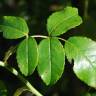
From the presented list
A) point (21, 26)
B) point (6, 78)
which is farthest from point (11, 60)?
point (21, 26)

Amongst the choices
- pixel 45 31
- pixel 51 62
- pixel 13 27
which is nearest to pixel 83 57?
pixel 51 62

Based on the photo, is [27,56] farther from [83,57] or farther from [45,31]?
[45,31]

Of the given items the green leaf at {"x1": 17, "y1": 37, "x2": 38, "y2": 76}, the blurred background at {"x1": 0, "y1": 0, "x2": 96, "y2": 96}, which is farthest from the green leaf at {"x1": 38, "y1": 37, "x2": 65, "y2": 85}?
the blurred background at {"x1": 0, "y1": 0, "x2": 96, "y2": 96}

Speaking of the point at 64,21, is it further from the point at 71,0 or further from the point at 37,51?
the point at 71,0

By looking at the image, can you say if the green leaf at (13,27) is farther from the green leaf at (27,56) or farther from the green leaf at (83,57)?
the green leaf at (83,57)

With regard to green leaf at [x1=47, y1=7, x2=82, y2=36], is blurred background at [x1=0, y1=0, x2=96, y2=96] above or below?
below

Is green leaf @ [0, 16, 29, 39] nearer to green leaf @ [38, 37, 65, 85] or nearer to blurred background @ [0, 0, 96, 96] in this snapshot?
green leaf @ [38, 37, 65, 85]

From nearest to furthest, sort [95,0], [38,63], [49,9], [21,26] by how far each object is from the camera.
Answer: [38,63]
[21,26]
[95,0]
[49,9]
